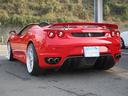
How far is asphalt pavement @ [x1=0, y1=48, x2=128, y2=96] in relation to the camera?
248 inches

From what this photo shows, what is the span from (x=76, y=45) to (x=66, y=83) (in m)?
0.81

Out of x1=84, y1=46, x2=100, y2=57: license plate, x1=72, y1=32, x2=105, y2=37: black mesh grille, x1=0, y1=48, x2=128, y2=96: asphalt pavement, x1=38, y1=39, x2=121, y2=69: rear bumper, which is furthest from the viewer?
x1=72, y1=32, x2=105, y2=37: black mesh grille

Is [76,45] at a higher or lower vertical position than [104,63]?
higher

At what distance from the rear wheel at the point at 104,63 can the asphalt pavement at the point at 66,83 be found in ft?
0.44

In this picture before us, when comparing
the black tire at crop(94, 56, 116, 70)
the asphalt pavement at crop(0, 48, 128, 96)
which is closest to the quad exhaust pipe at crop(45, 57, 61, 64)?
the asphalt pavement at crop(0, 48, 128, 96)

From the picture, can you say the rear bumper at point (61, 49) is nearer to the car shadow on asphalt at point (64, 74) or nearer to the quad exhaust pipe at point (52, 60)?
the quad exhaust pipe at point (52, 60)

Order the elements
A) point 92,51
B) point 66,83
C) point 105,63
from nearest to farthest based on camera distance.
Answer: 1. point 66,83
2. point 92,51
3. point 105,63

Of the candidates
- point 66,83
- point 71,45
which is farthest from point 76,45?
point 66,83

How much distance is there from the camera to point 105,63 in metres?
8.27

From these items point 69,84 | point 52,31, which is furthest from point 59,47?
point 69,84

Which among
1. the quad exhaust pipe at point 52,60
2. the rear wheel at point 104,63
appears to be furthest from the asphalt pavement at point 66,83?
the quad exhaust pipe at point 52,60

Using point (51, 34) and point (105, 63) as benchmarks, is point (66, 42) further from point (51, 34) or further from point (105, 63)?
point (105, 63)

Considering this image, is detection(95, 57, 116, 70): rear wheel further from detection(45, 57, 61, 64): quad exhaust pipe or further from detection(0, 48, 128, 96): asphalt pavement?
detection(45, 57, 61, 64): quad exhaust pipe

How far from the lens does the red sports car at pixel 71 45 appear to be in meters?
7.45
